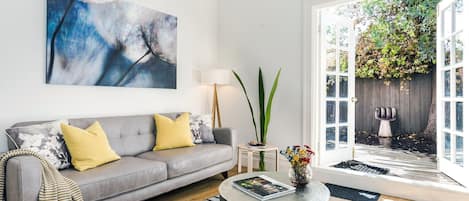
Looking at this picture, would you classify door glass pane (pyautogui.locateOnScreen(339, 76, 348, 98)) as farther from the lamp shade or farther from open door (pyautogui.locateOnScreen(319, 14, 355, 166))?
the lamp shade

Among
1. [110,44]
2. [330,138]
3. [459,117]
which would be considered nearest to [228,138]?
[330,138]

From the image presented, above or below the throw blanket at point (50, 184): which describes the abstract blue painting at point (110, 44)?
above

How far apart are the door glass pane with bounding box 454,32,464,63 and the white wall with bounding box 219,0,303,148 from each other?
5.15 ft

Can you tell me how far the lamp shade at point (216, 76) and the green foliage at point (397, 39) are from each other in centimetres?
332

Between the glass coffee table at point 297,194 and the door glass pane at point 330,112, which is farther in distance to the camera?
the door glass pane at point 330,112

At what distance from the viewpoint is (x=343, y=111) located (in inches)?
154

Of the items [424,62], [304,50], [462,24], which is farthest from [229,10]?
[424,62]

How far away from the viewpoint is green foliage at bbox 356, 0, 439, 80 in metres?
5.28

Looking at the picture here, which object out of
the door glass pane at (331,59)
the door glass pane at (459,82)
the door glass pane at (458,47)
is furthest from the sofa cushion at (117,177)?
the door glass pane at (458,47)

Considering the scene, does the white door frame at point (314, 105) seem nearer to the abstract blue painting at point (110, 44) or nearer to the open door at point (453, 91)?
the open door at point (453, 91)

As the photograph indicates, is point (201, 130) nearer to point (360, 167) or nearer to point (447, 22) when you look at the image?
point (360, 167)

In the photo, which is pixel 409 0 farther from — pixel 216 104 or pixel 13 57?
pixel 13 57

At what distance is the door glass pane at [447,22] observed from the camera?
3146 millimetres

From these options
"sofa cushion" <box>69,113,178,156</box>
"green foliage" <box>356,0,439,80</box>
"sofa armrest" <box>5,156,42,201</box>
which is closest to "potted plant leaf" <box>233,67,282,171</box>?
"sofa cushion" <box>69,113,178,156</box>
